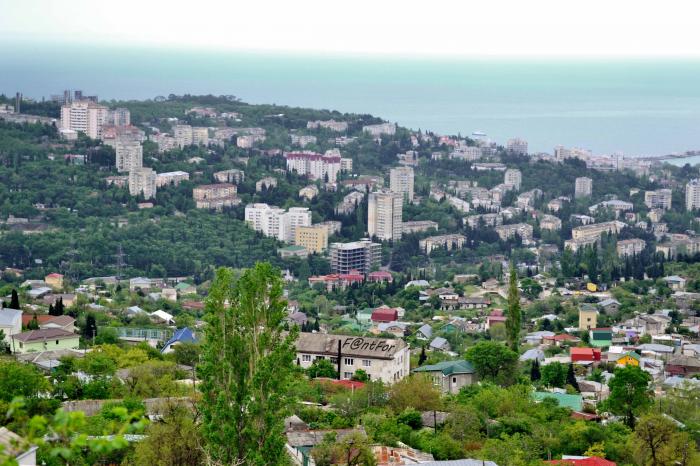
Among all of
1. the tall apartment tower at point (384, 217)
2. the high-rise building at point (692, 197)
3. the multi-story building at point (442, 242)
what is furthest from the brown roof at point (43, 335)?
the high-rise building at point (692, 197)

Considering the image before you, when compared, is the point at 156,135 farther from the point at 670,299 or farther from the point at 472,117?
the point at 472,117

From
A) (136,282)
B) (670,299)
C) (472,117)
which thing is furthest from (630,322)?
(472,117)

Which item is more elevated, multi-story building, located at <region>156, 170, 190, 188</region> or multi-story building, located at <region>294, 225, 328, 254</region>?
multi-story building, located at <region>156, 170, 190, 188</region>

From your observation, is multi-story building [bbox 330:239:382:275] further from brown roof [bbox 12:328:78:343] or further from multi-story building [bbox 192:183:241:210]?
brown roof [bbox 12:328:78:343]

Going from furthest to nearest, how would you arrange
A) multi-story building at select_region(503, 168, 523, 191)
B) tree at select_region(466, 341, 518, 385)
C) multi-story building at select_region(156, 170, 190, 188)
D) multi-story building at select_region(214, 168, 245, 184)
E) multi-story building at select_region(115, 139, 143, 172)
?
1. multi-story building at select_region(503, 168, 523, 191)
2. multi-story building at select_region(214, 168, 245, 184)
3. multi-story building at select_region(115, 139, 143, 172)
4. multi-story building at select_region(156, 170, 190, 188)
5. tree at select_region(466, 341, 518, 385)

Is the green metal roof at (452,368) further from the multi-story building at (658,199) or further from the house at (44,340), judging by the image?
the multi-story building at (658,199)

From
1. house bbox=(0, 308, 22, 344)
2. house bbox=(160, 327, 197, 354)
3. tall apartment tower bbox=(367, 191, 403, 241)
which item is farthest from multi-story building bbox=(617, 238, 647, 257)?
house bbox=(0, 308, 22, 344)

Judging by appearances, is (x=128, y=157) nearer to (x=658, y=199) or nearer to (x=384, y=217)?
(x=384, y=217)
